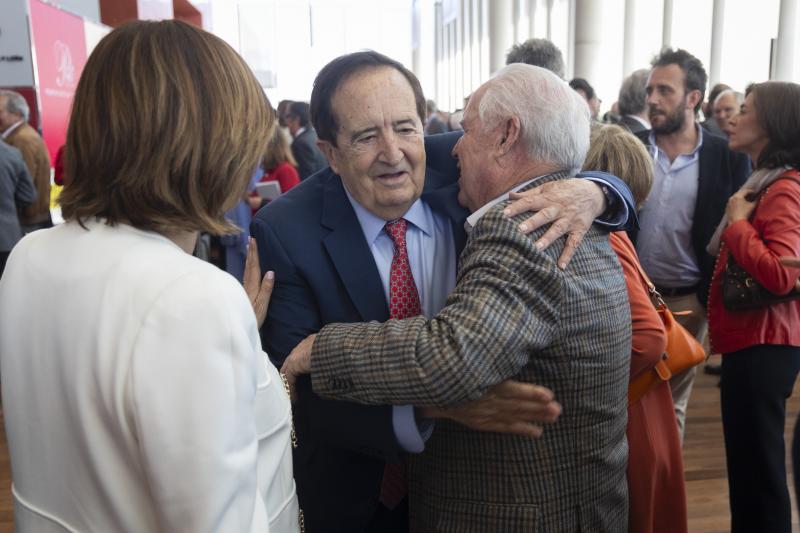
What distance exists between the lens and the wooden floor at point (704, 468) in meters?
3.06

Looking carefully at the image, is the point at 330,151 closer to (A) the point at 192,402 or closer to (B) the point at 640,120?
(A) the point at 192,402

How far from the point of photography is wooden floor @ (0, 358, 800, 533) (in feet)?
10.0

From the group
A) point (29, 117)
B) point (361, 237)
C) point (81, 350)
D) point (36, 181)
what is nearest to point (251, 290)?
point (361, 237)

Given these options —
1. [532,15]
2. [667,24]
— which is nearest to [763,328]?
[667,24]

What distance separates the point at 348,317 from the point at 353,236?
0.59 feet

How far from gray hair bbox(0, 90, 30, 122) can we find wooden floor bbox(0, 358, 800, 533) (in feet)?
7.06

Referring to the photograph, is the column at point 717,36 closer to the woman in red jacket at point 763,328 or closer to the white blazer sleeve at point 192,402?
the woman in red jacket at point 763,328

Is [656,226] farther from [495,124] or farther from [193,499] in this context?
[193,499]

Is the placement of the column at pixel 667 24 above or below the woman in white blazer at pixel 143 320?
above

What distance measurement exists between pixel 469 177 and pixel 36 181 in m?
4.58

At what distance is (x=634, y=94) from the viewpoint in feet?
13.7

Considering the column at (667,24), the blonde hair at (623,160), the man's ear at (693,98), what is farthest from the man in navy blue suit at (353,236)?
the column at (667,24)

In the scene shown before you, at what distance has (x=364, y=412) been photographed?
129 cm

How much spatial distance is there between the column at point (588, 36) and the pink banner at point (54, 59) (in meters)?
7.55
